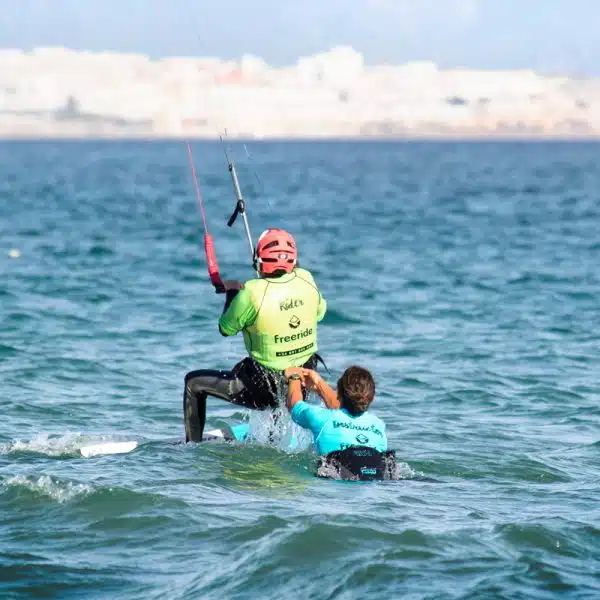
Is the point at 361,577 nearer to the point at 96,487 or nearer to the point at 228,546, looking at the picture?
the point at 228,546

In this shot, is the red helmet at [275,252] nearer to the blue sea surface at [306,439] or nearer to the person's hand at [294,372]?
the person's hand at [294,372]

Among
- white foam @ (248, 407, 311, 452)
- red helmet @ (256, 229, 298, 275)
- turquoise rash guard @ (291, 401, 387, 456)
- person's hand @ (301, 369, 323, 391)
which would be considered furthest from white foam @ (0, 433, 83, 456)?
turquoise rash guard @ (291, 401, 387, 456)

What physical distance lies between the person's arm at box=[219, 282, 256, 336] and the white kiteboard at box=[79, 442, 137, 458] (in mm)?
1721

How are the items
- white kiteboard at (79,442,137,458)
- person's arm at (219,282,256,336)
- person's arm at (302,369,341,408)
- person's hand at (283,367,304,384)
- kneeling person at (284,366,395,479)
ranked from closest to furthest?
kneeling person at (284,366,395,479) < person's arm at (302,369,341,408) < person's arm at (219,282,256,336) < person's hand at (283,367,304,384) < white kiteboard at (79,442,137,458)

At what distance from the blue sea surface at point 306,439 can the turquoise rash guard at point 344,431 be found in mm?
339

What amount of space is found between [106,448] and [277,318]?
2.25m

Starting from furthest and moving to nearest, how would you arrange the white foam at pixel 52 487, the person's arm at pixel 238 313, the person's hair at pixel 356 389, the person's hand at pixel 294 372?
the person's hand at pixel 294 372
the person's arm at pixel 238 313
the person's hair at pixel 356 389
the white foam at pixel 52 487

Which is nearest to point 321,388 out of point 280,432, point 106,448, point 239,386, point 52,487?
point 239,386

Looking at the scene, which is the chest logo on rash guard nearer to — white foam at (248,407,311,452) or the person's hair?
white foam at (248,407,311,452)

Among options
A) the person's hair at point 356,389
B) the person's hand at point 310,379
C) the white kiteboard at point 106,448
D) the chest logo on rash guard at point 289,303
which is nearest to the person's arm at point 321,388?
the person's hand at point 310,379

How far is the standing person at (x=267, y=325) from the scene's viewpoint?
38.8ft

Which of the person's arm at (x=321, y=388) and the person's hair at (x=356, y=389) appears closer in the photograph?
the person's hair at (x=356, y=389)

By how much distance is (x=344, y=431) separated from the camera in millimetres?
10992

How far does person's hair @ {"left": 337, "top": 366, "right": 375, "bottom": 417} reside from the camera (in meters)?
10.8
